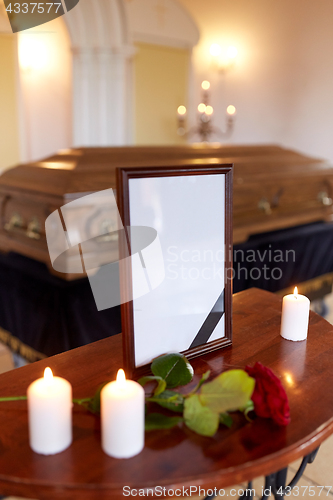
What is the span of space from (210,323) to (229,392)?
0.26m

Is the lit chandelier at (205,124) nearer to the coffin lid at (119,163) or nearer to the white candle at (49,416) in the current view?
the coffin lid at (119,163)

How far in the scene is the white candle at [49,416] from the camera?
1.90 feet

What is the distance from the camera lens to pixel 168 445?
62 centimetres

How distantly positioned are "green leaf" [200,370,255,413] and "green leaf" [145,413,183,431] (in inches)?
2.2

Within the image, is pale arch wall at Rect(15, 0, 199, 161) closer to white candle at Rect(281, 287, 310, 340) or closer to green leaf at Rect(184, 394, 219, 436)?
white candle at Rect(281, 287, 310, 340)

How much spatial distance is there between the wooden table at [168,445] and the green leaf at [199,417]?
20 mm

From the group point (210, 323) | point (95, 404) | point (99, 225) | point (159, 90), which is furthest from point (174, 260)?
point (159, 90)

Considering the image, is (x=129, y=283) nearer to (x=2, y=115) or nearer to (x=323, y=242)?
(x=323, y=242)

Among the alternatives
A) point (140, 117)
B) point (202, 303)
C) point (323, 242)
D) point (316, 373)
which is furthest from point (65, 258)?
point (140, 117)

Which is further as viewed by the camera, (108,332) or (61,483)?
(108,332)

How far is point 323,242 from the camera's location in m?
3.15

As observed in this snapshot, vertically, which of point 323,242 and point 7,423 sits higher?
point 7,423

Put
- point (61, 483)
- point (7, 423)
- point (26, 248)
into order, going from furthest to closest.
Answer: point (26, 248) → point (7, 423) → point (61, 483)

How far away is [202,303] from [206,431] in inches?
11.1
